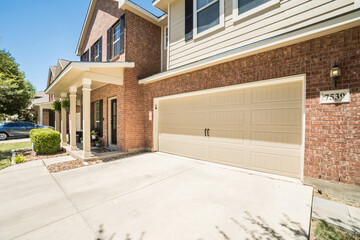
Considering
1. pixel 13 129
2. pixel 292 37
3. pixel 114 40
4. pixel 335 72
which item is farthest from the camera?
pixel 13 129

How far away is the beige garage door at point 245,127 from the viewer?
3674 mm

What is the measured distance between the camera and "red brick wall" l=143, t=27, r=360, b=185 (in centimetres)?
285

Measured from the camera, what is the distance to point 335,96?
3.02 m

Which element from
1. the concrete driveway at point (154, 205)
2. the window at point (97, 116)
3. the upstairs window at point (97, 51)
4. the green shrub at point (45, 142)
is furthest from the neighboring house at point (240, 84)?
the upstairs window at point (97, 51)

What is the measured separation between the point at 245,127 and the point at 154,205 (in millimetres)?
3175

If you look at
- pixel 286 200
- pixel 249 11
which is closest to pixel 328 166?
pixel 286 200

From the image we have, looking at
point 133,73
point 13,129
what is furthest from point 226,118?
point 13,129

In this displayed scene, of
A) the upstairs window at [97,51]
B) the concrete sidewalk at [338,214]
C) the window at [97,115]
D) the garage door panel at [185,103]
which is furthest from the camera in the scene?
the upstairs window at [97,51]

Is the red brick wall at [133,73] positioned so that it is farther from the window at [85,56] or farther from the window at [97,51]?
the window at [85,56]

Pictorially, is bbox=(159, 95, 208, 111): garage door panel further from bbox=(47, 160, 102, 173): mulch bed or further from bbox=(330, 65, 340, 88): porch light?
bbox=(47, 160, 102, 173): mulch bed

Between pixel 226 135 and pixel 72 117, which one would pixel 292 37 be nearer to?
pixel 226 135

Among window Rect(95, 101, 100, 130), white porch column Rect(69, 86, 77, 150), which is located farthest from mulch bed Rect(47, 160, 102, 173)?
window Rect(95, 101, 100, 130)

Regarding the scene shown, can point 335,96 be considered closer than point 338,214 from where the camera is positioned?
No

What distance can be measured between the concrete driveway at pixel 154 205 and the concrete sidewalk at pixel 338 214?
0.45 ft
